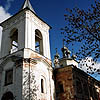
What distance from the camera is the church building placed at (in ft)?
44.7

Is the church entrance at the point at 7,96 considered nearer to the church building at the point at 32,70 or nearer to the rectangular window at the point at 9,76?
the church building at the point at 32,70

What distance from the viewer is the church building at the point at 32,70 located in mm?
13625

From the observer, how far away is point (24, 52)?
1463cm

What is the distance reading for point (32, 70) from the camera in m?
14.1

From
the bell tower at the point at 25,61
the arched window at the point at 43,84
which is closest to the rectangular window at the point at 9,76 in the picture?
the bell tower at the point at 25,61

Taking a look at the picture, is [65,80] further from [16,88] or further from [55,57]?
[55,57]

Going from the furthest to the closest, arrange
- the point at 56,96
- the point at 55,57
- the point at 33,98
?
1. the point at 55,57
2. the point at 56,96
3. the point at 33,98

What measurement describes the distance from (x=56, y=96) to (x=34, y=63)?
4067 millimetres

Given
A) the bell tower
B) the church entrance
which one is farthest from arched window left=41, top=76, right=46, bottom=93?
the church entrance

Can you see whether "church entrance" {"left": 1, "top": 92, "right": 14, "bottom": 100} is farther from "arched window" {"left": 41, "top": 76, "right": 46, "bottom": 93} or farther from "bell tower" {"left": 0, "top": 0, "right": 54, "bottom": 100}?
"arched window" {"left": 41, "top": 76, "right": 46, "bottom": 93}

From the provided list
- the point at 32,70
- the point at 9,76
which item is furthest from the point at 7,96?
the point at 32,70

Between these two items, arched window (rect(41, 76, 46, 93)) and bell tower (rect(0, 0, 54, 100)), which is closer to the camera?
bell tower (rect(0, 0, 54, 100))

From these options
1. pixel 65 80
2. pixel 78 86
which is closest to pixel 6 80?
pixel 65 80

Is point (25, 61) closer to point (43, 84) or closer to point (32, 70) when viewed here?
point (32, 70)
